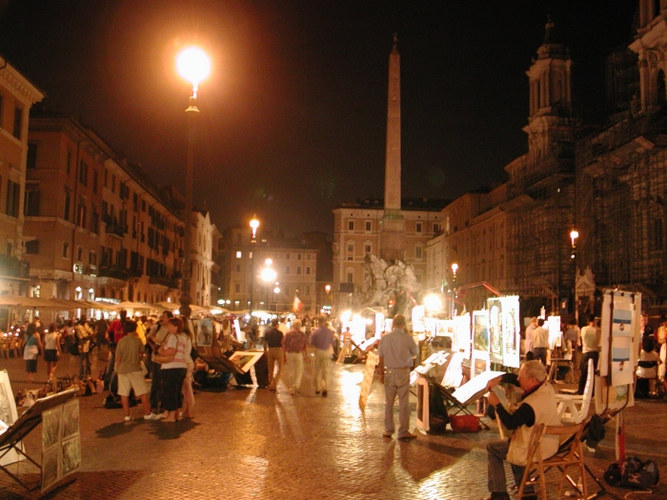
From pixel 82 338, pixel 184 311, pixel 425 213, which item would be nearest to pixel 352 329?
pixel 82 338

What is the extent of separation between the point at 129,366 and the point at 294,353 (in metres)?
4.93

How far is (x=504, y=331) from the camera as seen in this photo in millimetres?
10727

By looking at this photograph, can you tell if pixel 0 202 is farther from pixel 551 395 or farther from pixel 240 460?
pixel 551 395

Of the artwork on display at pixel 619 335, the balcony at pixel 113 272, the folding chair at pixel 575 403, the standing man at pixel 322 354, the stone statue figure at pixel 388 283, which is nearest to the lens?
the artwork on display at pixel 619 335

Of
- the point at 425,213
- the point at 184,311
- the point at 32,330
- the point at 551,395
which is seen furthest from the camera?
the point at 425,213

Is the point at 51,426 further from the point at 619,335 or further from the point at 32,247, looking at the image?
the point at 32,247

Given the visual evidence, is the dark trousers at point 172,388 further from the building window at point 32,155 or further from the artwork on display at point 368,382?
the building window at point 32,155

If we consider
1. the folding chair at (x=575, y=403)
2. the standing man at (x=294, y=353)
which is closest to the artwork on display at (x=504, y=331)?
the folding chair at (x=575, y=403)

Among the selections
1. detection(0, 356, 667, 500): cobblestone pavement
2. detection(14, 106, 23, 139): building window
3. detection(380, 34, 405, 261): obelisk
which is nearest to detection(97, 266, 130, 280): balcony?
detection(14, 106, 23, 139): building window

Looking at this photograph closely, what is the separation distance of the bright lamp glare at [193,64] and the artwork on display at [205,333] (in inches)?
226

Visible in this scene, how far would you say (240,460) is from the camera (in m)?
8.36

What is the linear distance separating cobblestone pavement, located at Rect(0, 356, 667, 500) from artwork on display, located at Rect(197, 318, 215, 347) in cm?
294

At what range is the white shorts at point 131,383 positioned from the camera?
36.8 ft

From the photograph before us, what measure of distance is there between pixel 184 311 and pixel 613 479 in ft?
29.0
